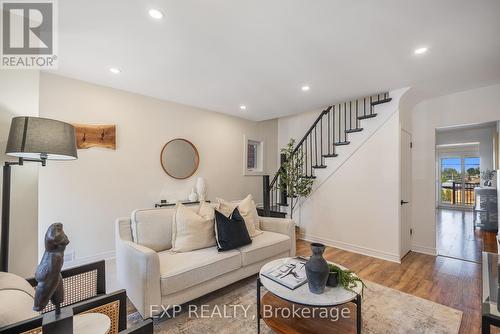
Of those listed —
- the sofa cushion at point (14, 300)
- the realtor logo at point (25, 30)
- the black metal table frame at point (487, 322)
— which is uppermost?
the realtor logo at point (25, 30)

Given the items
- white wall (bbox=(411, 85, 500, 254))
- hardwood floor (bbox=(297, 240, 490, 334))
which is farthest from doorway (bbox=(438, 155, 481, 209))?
hardwood floor (bbox=(297, 240, 490, 334))

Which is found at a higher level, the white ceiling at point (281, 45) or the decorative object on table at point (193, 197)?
the white ceiling at point (281, 45)

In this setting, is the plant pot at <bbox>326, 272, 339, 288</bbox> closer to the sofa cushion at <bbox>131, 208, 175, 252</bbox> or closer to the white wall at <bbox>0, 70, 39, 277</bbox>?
the sofa cushion at <bbox>131, 208, 175, 252</bbox>

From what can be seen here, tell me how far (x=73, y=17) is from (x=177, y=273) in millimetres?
2261

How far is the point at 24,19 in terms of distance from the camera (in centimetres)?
179

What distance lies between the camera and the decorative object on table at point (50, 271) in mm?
919

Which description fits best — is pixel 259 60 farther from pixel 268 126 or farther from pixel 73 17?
pixel 268 126

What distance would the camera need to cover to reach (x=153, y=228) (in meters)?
2.27

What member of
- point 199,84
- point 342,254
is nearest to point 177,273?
point 199,84

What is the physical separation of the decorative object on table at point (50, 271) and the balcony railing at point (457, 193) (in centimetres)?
1062

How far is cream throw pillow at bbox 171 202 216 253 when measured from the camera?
2266 mm

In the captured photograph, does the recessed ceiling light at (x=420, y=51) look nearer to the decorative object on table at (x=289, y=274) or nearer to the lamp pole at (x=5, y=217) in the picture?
the decorative object on table at (x=289, y=274)

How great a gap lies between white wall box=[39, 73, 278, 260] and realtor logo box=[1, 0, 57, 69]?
1.00 m

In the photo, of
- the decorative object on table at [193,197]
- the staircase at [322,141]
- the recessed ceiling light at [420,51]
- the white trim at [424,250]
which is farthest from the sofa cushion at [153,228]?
the white trim at [424,250]
